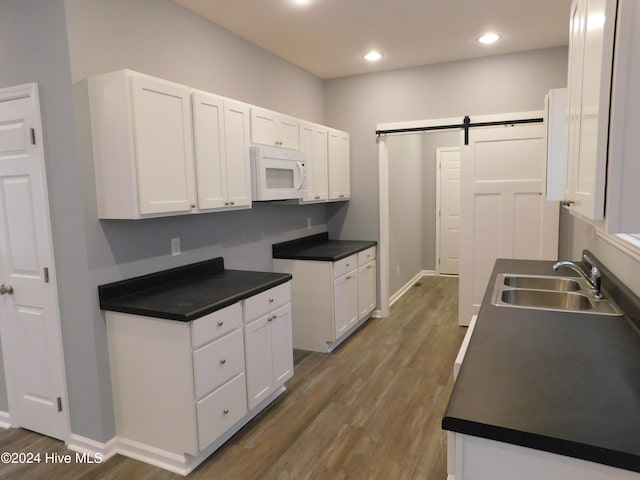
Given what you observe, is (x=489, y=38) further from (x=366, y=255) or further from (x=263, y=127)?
(x=366, y=255)

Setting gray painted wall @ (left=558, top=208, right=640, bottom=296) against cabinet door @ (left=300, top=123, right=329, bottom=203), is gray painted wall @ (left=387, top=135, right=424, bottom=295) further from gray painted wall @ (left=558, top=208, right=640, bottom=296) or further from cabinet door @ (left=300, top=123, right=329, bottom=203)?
gray painted wall @ (left=558, top=208, right=640, bottom=296)

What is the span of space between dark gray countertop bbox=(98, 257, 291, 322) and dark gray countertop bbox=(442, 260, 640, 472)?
1.39 meters

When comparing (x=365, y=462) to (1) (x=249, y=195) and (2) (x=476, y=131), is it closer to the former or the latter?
(1) (x=249, y=195)

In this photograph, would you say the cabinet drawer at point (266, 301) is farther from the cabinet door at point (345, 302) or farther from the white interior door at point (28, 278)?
the white interior door at point (28, 278)

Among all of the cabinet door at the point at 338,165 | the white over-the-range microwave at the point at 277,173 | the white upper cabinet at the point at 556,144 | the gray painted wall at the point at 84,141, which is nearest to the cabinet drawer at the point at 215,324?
the gray painted wall at the point at 84,141

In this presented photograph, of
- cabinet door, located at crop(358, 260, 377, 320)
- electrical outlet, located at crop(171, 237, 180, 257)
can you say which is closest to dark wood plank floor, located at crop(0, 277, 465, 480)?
cabinet door, located at crop(358, 260, 377, 320)

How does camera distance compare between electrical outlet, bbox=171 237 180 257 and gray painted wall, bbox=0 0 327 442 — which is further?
electrical outlet, bbox=171 237 180 257

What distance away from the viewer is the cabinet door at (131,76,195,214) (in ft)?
7.47

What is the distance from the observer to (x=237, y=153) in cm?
302

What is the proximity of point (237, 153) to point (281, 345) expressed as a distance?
1.41m

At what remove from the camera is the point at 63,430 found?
102 inches

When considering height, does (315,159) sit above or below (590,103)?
above

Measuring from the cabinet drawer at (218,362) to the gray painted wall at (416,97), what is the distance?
2696 millimetres

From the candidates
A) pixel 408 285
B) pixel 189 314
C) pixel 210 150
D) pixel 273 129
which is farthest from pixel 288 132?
pixel 408 285
